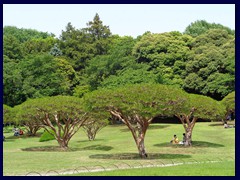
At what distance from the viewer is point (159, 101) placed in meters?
22.2

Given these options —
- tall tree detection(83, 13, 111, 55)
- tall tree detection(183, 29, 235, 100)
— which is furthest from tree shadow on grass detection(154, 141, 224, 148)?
tall tree detection(83, 13, 111, 55)

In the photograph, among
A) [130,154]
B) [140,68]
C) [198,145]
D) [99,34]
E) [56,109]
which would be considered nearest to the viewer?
[130,154]

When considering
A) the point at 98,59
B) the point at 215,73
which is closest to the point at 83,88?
the point at 98,59

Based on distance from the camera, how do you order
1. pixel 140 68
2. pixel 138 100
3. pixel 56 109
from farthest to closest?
pixel 140 68, pixel 56 109, pixel 138 100

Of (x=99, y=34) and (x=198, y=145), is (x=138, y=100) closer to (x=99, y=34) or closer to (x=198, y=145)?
(x=198, y=145)

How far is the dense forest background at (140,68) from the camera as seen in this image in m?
49.7

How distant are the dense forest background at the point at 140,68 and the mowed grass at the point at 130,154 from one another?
838 cm

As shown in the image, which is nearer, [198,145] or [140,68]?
[198,145]

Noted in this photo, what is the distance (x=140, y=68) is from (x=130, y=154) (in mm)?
27352

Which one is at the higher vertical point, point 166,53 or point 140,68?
point 166,53

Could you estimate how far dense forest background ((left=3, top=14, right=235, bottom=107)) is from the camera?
49659 millimetres

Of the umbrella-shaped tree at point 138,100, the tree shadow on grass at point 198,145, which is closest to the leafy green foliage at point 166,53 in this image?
the tree shadow on grass at point 198,145

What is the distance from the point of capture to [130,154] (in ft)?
84.5

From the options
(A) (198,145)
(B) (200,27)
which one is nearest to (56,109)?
(A) (198,145)
